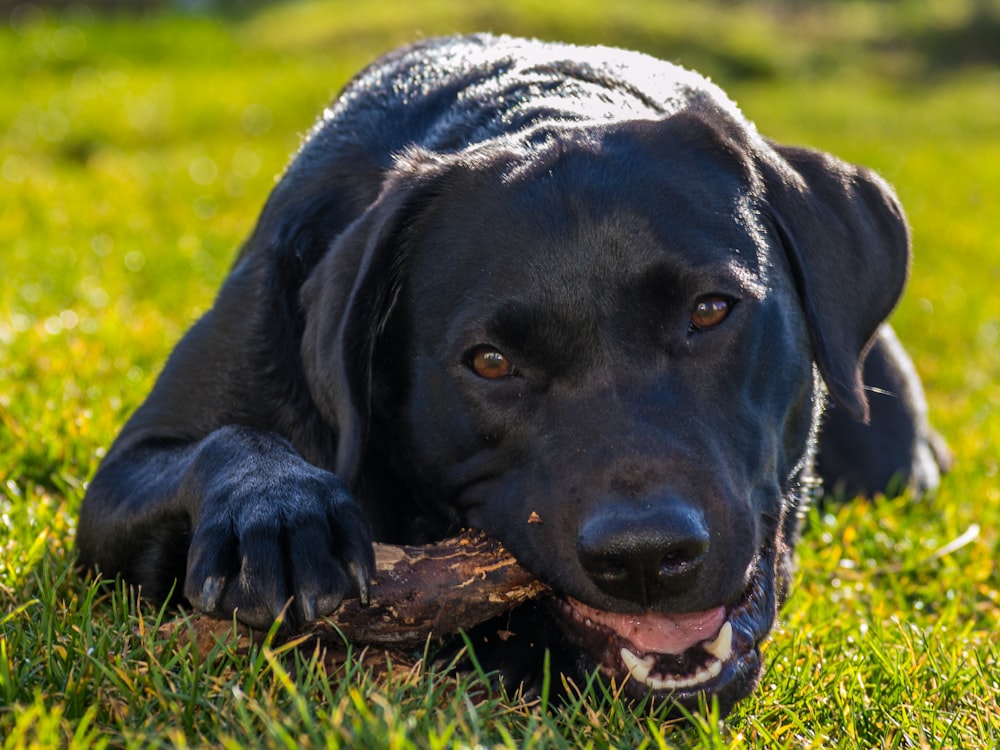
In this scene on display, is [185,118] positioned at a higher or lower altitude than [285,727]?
lower

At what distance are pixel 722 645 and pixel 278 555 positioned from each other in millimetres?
916

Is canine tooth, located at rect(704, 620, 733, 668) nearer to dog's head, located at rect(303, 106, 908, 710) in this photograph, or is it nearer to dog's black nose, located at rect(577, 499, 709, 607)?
dog's head, located at rect(303, 106, 908, 710)

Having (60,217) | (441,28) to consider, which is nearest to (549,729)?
(60,217)

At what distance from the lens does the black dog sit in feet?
8.36

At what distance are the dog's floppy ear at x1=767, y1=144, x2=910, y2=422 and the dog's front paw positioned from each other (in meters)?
1.23

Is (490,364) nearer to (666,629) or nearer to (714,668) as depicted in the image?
(666,629)

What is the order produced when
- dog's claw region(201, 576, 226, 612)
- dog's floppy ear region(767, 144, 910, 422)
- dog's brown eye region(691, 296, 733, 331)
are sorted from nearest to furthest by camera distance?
dog's claw region(201, 576, 226, 612) → dog's brown eye region(691, 296, 733, 331) → dog's floppy ear region(767, 144, 910, 422)

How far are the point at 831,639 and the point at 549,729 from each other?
1247 millimetres

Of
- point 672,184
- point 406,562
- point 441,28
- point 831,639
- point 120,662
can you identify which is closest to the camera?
point 120,662

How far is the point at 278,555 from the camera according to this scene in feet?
8.15

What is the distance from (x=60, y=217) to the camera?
7.41 m

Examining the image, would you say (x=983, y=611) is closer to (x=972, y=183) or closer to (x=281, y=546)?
(x=281, y=546)

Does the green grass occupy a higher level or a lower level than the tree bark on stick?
lower

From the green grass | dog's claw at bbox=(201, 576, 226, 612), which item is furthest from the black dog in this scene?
the green grass
